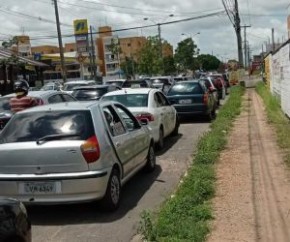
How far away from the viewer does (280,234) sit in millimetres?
5969

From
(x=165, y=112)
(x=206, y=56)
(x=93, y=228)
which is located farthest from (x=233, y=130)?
(x=206, y=56)

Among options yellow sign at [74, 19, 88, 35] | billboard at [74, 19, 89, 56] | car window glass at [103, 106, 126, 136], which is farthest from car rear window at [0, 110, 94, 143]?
yellow sign at [74, 19, 88, 35]

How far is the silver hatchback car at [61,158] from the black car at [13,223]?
8.40ft

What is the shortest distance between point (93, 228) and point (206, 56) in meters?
139

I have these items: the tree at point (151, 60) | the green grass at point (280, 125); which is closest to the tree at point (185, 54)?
the tree at point (151, 60)

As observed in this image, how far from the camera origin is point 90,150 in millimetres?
7039

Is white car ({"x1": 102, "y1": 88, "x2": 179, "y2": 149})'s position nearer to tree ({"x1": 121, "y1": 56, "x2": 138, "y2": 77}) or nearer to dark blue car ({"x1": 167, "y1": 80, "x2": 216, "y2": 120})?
dark blue car ({"x1": 167, "y1": 80, "x2": 216, "y2": 120})

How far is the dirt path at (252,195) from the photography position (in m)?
6.12

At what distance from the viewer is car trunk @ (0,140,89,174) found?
275 inches

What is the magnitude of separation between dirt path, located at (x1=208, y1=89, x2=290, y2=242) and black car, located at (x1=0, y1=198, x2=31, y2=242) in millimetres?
2311

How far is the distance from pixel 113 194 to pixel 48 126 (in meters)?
1.23

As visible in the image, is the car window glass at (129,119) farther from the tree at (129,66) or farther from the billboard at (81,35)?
the tree at (129,66)

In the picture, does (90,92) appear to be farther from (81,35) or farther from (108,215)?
(81,35)

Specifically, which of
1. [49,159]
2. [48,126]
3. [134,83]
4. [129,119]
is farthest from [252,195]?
[134,83]
